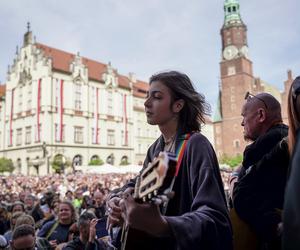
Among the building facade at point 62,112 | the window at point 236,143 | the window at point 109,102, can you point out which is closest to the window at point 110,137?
the building facade at point 62,112

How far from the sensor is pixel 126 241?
1659 millimetres

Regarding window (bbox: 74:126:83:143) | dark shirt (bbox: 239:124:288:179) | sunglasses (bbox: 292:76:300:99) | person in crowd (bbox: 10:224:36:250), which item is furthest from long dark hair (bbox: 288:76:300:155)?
window (bbox: 74:126:83:143)

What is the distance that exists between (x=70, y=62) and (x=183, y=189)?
165 ft

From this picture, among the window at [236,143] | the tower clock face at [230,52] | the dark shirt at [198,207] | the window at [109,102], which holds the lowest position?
the dark shirt at [198,207]

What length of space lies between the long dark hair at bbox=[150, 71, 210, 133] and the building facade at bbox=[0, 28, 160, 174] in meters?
42.3

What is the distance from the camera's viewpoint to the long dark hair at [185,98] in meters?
2.04

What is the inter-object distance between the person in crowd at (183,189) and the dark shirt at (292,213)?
45 centimetres

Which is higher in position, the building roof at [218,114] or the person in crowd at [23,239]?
Answer: the building roof at [218,114]

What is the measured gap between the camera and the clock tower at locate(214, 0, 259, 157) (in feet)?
214

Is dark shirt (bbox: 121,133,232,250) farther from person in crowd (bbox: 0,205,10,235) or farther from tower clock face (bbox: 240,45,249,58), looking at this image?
tower clock face (bbox: 240,45,249,58)

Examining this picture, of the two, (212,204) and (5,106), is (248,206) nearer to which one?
(212,204)

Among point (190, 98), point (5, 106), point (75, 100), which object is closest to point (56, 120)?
point (75, 100)

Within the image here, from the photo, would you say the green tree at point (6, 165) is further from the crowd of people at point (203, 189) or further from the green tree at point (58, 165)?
the crowd of people at point (203, 189)

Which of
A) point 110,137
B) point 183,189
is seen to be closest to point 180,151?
point 183,189
